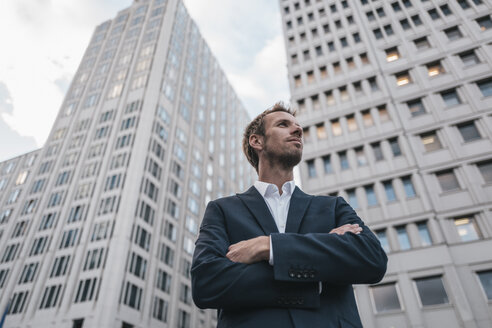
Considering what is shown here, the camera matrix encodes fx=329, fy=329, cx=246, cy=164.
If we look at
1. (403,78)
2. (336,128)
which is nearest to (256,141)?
(336,128)

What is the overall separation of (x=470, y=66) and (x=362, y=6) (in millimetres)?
15046

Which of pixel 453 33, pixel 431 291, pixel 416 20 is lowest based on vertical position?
pixel 431 291

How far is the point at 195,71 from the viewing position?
3059 inches

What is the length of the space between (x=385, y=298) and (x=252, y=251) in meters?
A: 23.3

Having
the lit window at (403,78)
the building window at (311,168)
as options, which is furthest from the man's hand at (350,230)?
the lit window at (403,78)

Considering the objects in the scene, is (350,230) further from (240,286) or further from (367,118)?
(367,118)

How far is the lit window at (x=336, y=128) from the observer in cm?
3044

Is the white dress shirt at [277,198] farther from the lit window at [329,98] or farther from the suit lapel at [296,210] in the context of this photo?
the lit window at [329,98]

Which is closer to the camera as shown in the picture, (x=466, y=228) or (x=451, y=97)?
(x=466, y=228)

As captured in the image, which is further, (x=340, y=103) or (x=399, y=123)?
(x=340, y=103)

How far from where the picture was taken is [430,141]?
2644 cm

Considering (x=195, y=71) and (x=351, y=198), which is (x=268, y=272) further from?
(x=195, y=71)

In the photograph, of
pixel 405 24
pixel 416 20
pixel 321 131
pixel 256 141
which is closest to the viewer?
pixel 256 141

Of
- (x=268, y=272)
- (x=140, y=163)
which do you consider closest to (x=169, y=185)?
(x=140, y=163)
